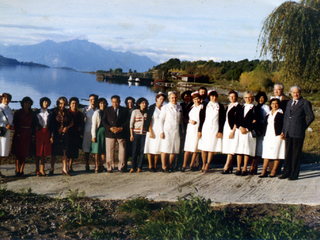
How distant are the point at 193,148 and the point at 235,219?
3036 millimetres

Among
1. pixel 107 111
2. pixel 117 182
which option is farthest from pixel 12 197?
pixel 107 111

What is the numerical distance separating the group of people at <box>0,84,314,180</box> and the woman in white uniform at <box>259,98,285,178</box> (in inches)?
0.8

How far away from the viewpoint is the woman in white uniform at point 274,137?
6.70 meters

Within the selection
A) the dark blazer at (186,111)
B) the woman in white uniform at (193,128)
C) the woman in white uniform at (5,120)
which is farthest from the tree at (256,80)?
the woman in white uniform at (5,120)

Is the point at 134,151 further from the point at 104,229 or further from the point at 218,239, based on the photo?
the point at 218,239

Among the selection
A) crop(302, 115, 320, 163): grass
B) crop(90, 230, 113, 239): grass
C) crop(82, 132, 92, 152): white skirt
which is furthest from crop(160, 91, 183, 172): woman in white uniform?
crop(302, 115, 320, 163): grass

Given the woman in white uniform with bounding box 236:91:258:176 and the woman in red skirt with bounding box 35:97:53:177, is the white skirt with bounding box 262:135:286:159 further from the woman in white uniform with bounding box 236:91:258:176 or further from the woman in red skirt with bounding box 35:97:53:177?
A: the woman in red skirt with bounding box 35:97:53:177

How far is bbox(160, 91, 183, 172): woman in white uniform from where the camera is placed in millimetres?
7332

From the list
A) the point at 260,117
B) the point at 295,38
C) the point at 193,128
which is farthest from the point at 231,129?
the point at 295,38

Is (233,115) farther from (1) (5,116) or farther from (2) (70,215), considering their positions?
(1) (5,116)

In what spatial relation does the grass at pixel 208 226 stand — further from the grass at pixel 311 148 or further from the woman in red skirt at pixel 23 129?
the grass at pixel 311 148

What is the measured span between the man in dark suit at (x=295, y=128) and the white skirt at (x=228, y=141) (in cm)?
98

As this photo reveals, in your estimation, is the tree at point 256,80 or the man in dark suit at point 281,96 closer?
the man in dark suit at point 281,96

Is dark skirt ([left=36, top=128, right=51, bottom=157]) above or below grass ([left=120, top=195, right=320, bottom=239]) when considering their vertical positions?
above
